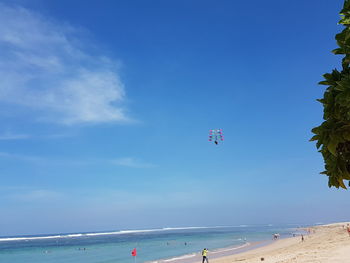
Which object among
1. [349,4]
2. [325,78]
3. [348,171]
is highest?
[349,4]

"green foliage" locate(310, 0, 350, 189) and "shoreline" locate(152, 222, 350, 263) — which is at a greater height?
"green foliage" locate(310, 0, 350, 189)

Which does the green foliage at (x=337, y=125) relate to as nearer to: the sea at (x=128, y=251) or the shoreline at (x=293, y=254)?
the shoreline at (x=293, y=254)

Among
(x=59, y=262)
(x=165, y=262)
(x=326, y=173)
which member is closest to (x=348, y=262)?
(x=326, y=173)

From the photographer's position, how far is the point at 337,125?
19.5 ft

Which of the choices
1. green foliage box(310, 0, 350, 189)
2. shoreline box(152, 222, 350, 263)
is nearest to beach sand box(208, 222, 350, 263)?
shoreline box(152, 222, 350, 263)

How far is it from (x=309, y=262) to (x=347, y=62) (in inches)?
778

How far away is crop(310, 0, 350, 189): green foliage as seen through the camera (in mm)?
5746

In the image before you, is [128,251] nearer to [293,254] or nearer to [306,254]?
[293,254]

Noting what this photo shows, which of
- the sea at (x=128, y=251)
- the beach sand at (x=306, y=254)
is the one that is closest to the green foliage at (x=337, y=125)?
the beach sand at (x=306, y=254)

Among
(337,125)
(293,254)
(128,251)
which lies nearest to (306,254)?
(293,254)

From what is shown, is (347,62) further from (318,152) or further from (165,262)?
(165,262)

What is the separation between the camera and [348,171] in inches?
252

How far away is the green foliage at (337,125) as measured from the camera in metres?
5.75

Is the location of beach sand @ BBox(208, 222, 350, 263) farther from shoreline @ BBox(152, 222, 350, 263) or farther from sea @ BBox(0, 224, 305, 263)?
sea @ BBox(0, 224, 305, 263)
